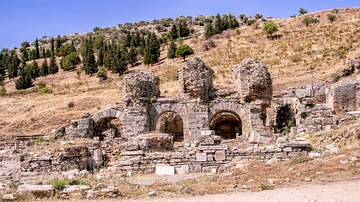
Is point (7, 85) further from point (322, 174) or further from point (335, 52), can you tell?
point (322, 174)

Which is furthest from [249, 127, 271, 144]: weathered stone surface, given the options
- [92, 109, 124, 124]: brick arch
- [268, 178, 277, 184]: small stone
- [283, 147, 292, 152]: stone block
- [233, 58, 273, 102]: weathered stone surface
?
[92, 109, 124, 124]: brick arch

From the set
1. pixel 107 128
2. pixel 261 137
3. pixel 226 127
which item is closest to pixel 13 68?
pixel 107 128

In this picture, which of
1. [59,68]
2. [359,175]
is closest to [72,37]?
[59,68]

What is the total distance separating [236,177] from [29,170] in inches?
311

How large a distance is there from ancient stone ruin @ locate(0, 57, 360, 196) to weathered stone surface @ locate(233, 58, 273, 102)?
0.05 metres

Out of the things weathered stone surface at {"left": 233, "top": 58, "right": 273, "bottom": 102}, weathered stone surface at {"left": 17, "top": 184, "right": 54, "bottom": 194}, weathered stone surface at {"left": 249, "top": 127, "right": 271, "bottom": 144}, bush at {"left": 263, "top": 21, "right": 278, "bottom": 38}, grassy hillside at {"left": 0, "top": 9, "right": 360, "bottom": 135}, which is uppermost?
bush at {"left": 263, "top": 21, "right": 278, "bottom": 38}

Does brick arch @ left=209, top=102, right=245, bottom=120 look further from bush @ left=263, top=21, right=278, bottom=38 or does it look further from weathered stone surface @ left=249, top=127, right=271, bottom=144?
bush @ left=263, top=21, right=278, bottom=38

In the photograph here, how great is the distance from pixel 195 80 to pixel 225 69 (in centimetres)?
2118

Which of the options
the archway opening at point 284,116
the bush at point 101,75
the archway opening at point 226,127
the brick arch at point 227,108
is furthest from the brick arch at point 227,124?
the bush at point 101,75

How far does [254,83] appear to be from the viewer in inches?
896

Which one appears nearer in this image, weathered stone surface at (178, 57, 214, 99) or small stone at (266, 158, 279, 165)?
small stone at (266, 158, 279, 165)

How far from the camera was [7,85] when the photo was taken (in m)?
64.3

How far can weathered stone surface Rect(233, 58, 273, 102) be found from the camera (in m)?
22.8

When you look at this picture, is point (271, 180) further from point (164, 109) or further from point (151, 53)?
point (151, 53)
